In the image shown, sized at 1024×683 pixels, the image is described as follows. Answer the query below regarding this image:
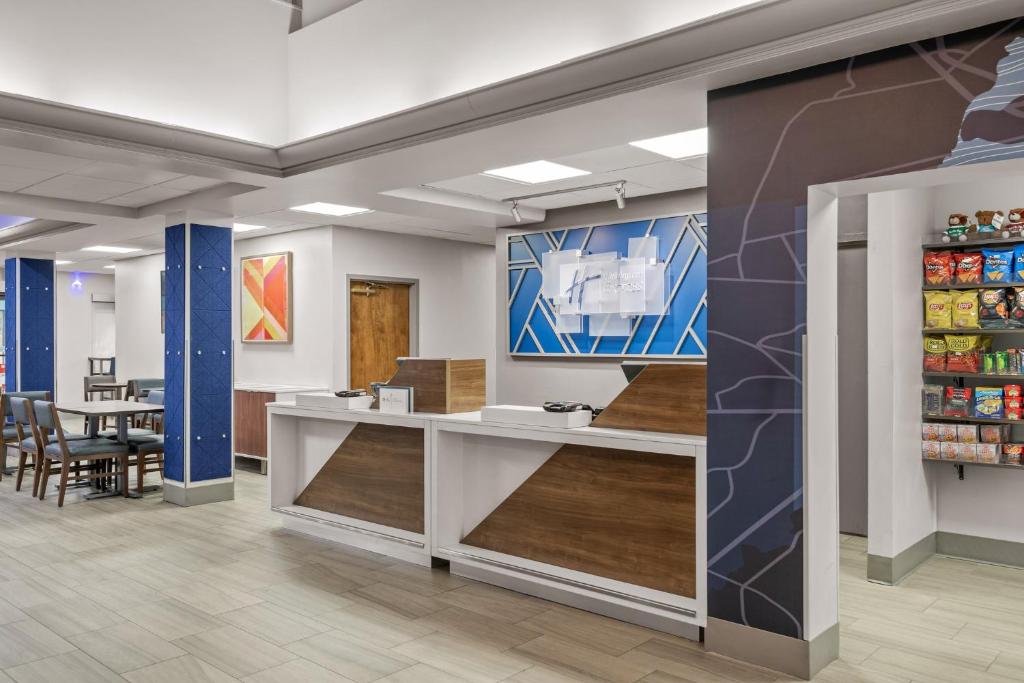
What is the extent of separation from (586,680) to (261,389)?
20.9 ft

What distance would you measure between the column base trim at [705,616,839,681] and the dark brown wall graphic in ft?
0.18

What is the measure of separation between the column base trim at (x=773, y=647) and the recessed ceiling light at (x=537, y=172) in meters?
3.46

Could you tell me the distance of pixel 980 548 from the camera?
5.05 meters

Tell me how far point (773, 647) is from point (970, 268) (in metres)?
2.85

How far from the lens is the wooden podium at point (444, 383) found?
511cm

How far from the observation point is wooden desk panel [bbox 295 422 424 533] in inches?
207

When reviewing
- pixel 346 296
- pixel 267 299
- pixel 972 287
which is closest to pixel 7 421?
pixel 267 299

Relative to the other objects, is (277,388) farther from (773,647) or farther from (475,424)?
(773,647)

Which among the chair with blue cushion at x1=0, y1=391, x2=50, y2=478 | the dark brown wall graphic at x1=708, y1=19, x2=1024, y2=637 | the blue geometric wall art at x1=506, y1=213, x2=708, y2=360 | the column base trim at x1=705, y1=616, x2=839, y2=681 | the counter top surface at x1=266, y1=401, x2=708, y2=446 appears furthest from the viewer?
the chair with blue cushion at x1=0, y1=391, x2=50, y2=478

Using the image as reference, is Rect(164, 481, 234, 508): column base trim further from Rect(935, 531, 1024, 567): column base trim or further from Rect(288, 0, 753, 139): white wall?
Rect(935, 531, 1024, 567): column base trim

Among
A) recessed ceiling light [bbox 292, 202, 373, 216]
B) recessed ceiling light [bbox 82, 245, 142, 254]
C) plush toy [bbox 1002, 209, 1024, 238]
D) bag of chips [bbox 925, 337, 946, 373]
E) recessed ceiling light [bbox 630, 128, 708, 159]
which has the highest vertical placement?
recessed ceiling light [bbox 292, 202, 373, 216]

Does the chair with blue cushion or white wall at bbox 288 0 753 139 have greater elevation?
white wall at bbox 288 0 753 139

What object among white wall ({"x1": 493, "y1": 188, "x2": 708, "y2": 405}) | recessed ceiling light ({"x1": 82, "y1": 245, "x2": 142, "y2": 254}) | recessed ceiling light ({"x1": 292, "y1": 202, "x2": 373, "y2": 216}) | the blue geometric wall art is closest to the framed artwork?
recessed ceiling light ({"x1": 292, "y1": 202, "x2": 373, "y2": 216})

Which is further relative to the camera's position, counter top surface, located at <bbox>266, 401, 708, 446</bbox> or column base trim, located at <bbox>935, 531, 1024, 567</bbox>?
column base trim, located at <bbox>935, 531, 1024, 567</bbox>
